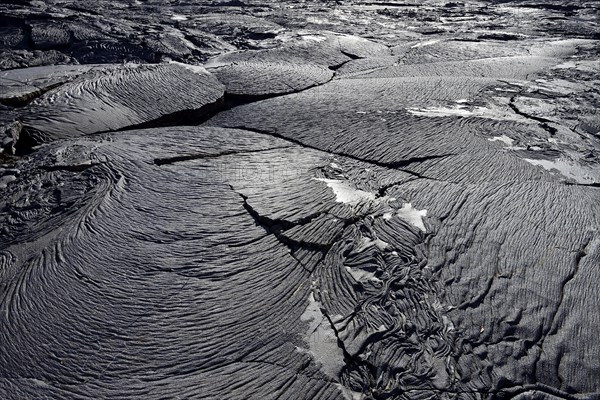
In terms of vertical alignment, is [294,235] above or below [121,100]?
below

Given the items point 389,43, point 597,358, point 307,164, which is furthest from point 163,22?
point 597,358

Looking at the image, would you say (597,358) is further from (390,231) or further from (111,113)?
(111,113)

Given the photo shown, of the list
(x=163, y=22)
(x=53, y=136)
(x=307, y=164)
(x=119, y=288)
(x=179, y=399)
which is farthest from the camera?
(x=163, y=22)

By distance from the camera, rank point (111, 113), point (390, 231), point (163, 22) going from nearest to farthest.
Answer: point (390, 231)
point (111, 113)
point (163, 22)

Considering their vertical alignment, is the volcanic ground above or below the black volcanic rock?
below

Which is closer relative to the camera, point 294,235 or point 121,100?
point 294,235

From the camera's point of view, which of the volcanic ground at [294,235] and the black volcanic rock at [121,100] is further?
the black volcanic rock at [121,100]

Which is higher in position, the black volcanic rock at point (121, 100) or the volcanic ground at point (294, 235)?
the black volcanic rock at point (121, 100)

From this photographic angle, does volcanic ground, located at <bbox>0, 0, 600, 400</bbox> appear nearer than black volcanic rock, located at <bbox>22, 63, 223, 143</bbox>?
Yes
